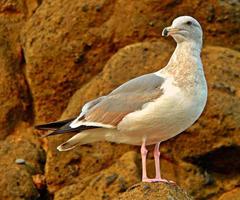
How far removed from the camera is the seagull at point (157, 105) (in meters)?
5.46

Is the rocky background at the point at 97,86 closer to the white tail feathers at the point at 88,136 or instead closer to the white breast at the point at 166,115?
the white tail feathers at the point at 88,136

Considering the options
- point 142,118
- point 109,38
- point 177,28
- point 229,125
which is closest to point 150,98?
point 142,118

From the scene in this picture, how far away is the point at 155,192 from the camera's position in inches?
212

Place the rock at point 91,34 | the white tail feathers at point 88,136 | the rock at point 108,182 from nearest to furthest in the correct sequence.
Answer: the white tail feathers at point 88,136
the rock at point 108,182
the rock at point 91,34

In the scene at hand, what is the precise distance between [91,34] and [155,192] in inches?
119

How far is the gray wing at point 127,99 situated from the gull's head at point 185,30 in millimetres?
304

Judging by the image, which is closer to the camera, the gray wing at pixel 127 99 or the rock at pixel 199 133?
the gray wing at pixel 127 99

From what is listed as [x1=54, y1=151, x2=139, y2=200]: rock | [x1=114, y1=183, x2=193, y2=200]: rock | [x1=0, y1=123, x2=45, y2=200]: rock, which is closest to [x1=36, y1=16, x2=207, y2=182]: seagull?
[x1=114, y1=183, x2=193, y2=200]: rock

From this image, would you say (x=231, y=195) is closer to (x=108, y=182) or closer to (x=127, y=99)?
(x=108, y=182)

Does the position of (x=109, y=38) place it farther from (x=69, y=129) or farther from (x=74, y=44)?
(x=69, y=129)

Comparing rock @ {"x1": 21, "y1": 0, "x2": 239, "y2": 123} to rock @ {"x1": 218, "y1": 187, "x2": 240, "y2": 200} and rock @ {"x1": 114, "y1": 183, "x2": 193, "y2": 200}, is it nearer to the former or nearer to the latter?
rock @ {"x1": 218, "y1": 187, "x2": 240, "y2": 200}

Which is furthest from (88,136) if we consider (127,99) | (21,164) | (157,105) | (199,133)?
(21,164)

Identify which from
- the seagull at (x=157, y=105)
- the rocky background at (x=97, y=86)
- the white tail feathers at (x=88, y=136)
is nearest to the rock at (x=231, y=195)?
the rocky background at (x=97, y=86)

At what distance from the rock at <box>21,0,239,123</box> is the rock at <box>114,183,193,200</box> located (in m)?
2.78
